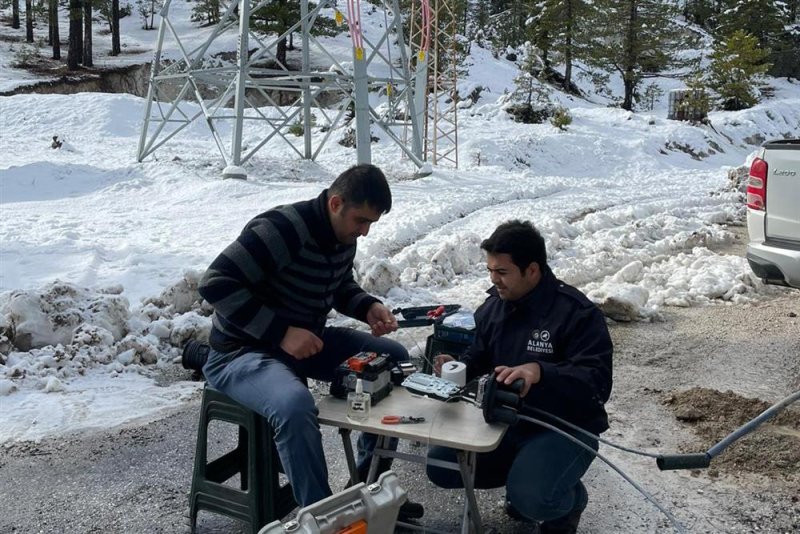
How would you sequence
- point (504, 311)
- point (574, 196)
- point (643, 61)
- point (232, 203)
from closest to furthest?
point (504, 311), point (232, 203), point (574, 196), point (643, 61)

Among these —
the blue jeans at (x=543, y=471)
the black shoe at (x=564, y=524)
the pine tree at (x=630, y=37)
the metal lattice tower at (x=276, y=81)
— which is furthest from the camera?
the pine tree at (x=630, y=37)

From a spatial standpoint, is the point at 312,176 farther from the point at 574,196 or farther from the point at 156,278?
the point at 156,278

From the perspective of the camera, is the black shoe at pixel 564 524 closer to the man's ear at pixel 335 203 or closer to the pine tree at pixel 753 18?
the man's ear at pixel 335 203

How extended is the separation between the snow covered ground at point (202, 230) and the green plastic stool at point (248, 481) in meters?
1.49

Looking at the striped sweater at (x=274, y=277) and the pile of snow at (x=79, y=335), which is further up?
the striped sweater at (x=274, y=277)

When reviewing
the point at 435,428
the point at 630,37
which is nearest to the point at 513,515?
the point at 435,428

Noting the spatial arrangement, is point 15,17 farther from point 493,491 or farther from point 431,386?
point 431,386

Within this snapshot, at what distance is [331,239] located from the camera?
3.58 m

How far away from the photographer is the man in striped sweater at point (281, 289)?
10.7 feet

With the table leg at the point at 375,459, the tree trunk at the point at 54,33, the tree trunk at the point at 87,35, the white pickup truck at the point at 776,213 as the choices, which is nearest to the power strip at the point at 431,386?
the table leg at the point at 375,459

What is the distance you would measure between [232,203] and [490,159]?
9646 mm

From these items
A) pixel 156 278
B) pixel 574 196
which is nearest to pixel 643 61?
pixel 574 196

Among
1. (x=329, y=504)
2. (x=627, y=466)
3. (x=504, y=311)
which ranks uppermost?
(x=504, y=311)

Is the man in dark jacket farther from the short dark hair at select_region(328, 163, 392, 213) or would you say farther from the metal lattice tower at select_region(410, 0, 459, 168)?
the metal lattice tower at select_region(410, 0, 459, 168)
